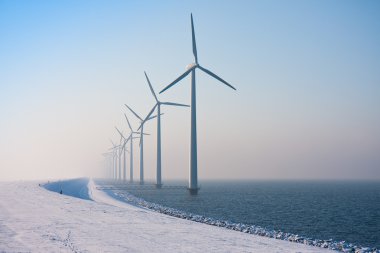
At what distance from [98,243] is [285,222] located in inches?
1188

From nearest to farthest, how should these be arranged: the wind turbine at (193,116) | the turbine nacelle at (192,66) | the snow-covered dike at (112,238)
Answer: the snow-covered dike at (112,238), the wind turbine at (193,116), the turbine nacelle at (192,66)

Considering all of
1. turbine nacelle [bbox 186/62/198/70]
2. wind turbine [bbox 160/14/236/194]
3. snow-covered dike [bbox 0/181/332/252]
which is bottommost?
snow-covered dike [bbox 0/181/332/252]

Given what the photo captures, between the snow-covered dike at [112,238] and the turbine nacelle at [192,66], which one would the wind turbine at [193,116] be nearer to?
the turbine nacelle at [192,66]

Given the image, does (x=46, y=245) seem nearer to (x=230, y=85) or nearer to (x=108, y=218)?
(x=108, y=218)

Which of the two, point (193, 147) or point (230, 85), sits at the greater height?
point (230, 85)

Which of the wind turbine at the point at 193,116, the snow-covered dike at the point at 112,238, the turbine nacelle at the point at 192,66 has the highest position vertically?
the turbine nacelle at the point at 192,66

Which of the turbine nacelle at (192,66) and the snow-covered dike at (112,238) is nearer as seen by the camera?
the snow-covered dike at (112,238)

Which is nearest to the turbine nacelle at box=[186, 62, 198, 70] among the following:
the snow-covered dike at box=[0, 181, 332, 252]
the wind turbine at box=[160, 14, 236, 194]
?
the wind turbine at box=[160, 14, 236, 194]

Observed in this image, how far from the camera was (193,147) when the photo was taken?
82.1m

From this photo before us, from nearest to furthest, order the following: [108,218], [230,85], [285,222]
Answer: [108,218] → [285,222] → [230,85]

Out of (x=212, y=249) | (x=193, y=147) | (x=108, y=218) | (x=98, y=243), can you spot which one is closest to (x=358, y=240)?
(x=212, y=249)

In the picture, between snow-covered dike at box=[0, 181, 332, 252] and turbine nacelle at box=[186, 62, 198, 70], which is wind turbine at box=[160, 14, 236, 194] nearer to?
turbine nacelle at box=[186, 62, 198, 70]

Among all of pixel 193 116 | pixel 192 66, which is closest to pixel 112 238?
pixel 193 116

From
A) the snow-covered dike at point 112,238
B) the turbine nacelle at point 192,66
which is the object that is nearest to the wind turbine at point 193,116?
the turbine nacelle at point 192,66
